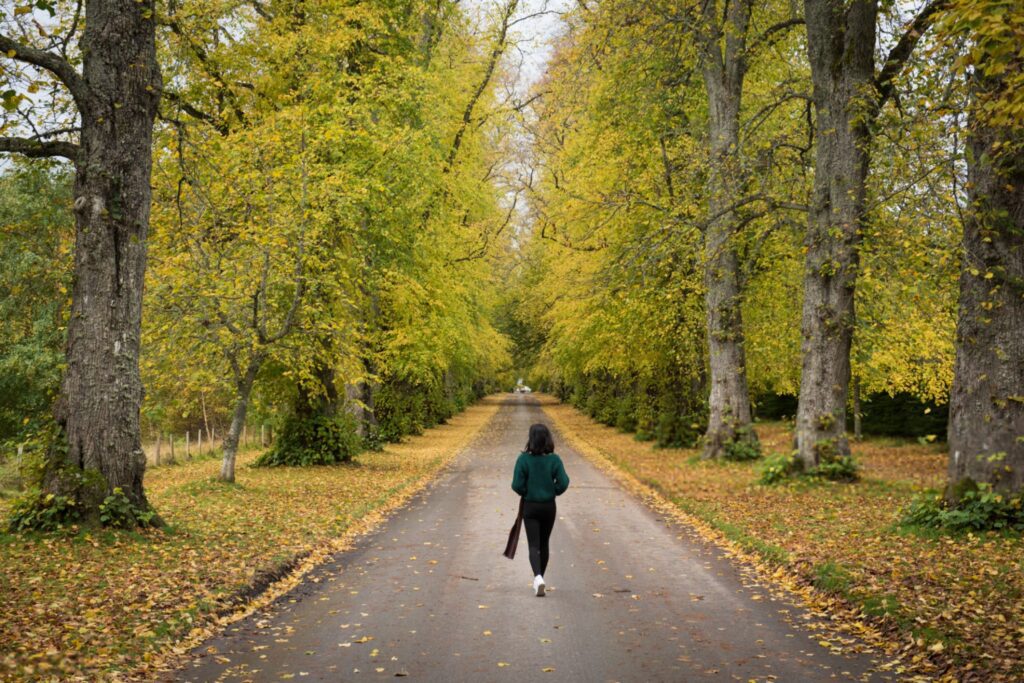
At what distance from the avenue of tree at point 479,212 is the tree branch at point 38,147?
25 mm

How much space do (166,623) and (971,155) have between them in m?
9.21

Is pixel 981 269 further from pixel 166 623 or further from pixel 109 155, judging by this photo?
pixel 109 155

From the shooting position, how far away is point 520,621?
700cm

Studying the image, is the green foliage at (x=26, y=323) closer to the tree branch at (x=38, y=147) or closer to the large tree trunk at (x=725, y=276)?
the tree branch at (x=38, y=147)

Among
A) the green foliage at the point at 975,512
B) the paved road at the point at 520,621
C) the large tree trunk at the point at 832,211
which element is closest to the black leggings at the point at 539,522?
the paved road at the point at 520,621

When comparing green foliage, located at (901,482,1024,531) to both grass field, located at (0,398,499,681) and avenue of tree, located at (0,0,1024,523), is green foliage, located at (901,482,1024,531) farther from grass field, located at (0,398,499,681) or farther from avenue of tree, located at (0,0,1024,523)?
grass field, located at (0,398,499,681)

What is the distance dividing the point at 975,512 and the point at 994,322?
2195 mm

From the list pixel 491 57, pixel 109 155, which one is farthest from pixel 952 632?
pixel 491 57

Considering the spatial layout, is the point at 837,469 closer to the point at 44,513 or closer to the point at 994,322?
the point at 994,322

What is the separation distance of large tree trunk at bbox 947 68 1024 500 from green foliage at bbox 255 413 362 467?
1503cm

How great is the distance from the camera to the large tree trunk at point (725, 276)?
19109mm

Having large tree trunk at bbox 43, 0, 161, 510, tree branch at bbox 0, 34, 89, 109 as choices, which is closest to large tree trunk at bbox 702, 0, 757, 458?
large tree trunk at bbox 43, 0, 161, 510

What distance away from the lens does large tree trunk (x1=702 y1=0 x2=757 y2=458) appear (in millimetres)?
19109

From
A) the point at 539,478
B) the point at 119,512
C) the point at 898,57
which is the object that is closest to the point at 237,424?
the point at 119,512
